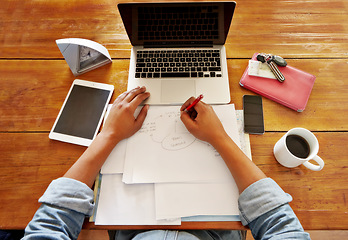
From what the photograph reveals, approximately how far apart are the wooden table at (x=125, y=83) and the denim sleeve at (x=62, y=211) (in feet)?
0.19

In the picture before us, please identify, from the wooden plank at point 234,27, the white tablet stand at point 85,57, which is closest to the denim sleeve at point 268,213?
the wooden plank at point 234,27

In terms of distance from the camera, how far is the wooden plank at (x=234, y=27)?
0.79 meters

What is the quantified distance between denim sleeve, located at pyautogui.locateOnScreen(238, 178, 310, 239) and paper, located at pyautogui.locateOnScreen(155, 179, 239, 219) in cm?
3

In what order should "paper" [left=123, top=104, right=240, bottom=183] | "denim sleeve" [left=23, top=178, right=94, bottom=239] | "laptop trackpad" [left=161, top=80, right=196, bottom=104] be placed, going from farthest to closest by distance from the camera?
"laptop trackpad" [left=161, top=80, right=196, bottom=104]
"paper" [left=123, top=104, right=240, bottom=183]
"denim sleeve" [left=23, top=178, right=94, bottom=239]

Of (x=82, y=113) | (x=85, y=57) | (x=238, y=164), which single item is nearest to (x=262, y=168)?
(x=238, y=164)

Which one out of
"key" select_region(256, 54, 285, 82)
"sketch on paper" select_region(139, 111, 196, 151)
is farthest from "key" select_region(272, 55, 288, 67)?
"sketch on paper" select_region(139, 111, 196, 151)

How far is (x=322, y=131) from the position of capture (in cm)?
67

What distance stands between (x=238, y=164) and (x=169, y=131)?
224 millimetres

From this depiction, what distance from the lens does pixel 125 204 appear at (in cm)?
59

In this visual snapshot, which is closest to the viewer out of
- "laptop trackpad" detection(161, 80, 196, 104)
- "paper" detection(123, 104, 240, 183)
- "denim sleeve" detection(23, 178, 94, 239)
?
"denim sleeve" detection(23, 178, 94, 239)

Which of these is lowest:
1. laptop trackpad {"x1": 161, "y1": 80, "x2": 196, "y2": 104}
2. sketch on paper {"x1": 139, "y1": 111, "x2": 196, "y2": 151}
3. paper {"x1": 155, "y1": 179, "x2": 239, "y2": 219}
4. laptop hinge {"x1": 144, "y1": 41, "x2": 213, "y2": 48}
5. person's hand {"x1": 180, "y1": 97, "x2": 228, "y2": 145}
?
paper {"x1": 155, "y1": 179, "x2": 239, "y2": 219}

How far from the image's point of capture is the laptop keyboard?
2.42 feet

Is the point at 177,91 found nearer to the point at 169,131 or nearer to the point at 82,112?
the point at 169,131

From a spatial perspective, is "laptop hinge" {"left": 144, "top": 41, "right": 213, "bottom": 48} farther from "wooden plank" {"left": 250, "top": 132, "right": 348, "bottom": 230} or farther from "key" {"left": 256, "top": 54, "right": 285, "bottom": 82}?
"wooden plank" {"left": 250, "top": 132, "right": 348, "bottom": 230}
